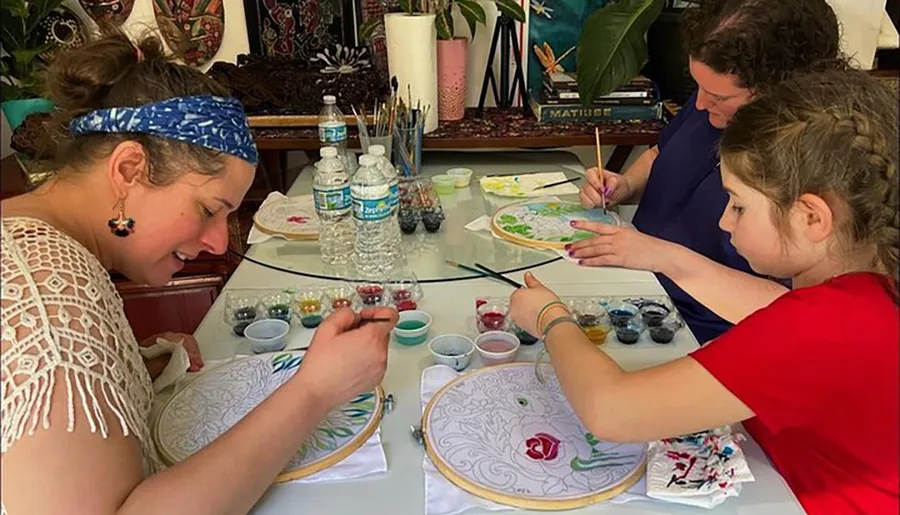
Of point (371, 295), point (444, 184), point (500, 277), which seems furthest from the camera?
point (444, 184)

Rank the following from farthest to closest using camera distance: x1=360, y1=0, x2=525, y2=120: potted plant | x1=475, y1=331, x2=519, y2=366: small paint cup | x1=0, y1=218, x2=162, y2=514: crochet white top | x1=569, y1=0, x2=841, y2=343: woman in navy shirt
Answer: x1=360, y1=0, x2=525, y2=120: potted plant, x1=569, y1=0, x2=841, y2=343: woman in navy shirt, x1=475, y1=331, x2=519, y2=366: small paint cup, x1=0, y1=218, x2=162, y2=514: crochet white top

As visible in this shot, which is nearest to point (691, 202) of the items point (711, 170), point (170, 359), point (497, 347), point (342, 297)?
point (711, 170)

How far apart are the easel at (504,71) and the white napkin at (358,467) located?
1.86 meters

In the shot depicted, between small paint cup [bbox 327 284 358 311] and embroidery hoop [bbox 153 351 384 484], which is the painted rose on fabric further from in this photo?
small paint cup [bbox 327 284 358 311]

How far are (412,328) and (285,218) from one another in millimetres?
641

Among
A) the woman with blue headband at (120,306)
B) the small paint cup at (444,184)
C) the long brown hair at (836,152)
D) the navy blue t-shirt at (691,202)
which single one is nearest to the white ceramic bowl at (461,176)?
the small paint cup at (444,184)

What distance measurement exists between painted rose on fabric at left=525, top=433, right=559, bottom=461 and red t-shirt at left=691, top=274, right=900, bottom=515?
25cm

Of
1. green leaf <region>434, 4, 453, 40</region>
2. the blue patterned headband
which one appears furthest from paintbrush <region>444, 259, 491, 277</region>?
green leaf <region>434, 4, 453, 40</region>

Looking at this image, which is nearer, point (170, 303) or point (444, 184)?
point (444, 184)

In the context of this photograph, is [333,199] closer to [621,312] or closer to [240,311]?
[240,311]

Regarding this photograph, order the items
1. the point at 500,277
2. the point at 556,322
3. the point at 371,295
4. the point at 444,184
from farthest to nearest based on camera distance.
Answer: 1. the point at 444,184
2. the point at 500,277
3. the point at 371,295
4. the point at 556,322

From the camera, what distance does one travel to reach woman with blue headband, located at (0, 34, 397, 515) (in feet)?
2.64

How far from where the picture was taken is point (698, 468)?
1.02 meters

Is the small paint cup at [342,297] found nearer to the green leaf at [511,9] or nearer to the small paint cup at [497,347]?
the small paint cup at [497,347]
